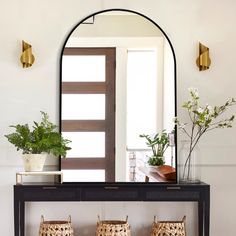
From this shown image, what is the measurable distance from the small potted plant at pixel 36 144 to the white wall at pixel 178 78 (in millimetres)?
267

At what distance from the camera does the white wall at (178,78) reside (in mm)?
4480

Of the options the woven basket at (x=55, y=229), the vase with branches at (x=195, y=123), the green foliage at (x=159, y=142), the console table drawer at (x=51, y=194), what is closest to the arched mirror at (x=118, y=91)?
the green foliage at (x=159, y=142)

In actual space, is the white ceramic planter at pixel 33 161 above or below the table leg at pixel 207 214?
above

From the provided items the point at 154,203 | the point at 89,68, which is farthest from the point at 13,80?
the point at 154,203

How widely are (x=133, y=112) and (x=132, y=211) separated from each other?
2.96 feet

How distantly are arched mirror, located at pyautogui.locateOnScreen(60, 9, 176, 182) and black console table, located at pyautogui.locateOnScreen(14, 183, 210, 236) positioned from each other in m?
0.27

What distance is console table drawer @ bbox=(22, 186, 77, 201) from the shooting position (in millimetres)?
4141

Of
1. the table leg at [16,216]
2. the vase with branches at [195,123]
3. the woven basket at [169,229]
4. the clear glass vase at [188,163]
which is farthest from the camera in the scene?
the clear glass vase at [188,163]

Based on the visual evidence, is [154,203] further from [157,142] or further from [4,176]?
→ [4,176]

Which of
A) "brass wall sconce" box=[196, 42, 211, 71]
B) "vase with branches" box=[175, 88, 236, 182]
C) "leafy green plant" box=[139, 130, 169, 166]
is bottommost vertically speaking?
"leafy green plant" box=[139, 130, 169, 166]

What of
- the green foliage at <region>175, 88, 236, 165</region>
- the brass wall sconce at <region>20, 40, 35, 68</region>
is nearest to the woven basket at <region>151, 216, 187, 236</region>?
the green foliage at <region>175, 88, 236, 165</region>

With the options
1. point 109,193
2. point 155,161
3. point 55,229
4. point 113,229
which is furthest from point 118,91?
point 55,229

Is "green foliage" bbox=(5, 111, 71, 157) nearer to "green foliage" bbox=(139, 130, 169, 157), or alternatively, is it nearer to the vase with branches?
"green foliage" bbox=(139, 130, 169, 157)

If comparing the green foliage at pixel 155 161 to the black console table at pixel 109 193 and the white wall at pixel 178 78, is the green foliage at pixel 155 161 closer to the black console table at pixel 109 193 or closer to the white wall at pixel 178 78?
the black console table at pixel 109 193
